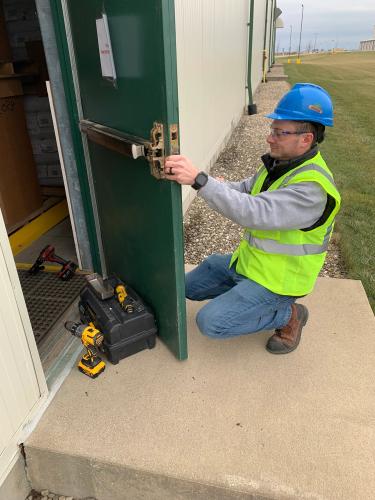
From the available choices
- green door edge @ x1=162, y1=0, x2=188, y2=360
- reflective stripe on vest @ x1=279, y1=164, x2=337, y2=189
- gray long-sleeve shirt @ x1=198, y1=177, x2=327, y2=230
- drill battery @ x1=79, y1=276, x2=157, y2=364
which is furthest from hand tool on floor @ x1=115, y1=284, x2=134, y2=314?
reflective stripe on vest @ x1=279, y1=164, x2=337, y2=189

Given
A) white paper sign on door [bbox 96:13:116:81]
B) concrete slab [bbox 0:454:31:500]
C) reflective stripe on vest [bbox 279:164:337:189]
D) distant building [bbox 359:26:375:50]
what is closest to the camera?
concrete slab [bbox 0:454:31:500]

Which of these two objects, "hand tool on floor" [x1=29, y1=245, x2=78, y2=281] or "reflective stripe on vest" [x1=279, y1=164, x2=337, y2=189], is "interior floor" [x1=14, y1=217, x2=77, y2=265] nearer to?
"hand tool on floor" [x1=29, y1=245, x2=78, y2=281]

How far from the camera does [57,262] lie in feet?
11.3

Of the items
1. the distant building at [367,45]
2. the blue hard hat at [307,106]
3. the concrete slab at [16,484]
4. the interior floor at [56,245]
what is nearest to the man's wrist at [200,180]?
the blue hard hat at [307,106]

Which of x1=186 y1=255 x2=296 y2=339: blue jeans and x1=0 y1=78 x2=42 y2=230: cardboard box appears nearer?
x1=186 y1=255 x2=296 y2=339: blue jeans

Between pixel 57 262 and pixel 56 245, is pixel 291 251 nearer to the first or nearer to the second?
pixel 57 262

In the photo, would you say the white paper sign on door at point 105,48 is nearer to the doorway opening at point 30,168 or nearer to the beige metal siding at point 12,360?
the beige metal siding at point 12,360

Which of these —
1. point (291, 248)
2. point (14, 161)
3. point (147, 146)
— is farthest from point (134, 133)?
point (14, 161)

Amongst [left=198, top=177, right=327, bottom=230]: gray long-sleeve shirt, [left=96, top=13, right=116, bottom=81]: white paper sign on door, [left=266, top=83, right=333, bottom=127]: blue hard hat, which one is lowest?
[left=198, top=177, right=327, bottom=230]: gray long-sleeve shirt

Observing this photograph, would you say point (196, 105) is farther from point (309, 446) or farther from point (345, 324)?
point (309, 446)

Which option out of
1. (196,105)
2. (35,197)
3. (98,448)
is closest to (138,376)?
(98,448)

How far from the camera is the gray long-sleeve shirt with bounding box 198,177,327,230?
6.66ft

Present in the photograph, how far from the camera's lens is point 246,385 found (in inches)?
87.4

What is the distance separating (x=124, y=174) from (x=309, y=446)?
1.66 meters
